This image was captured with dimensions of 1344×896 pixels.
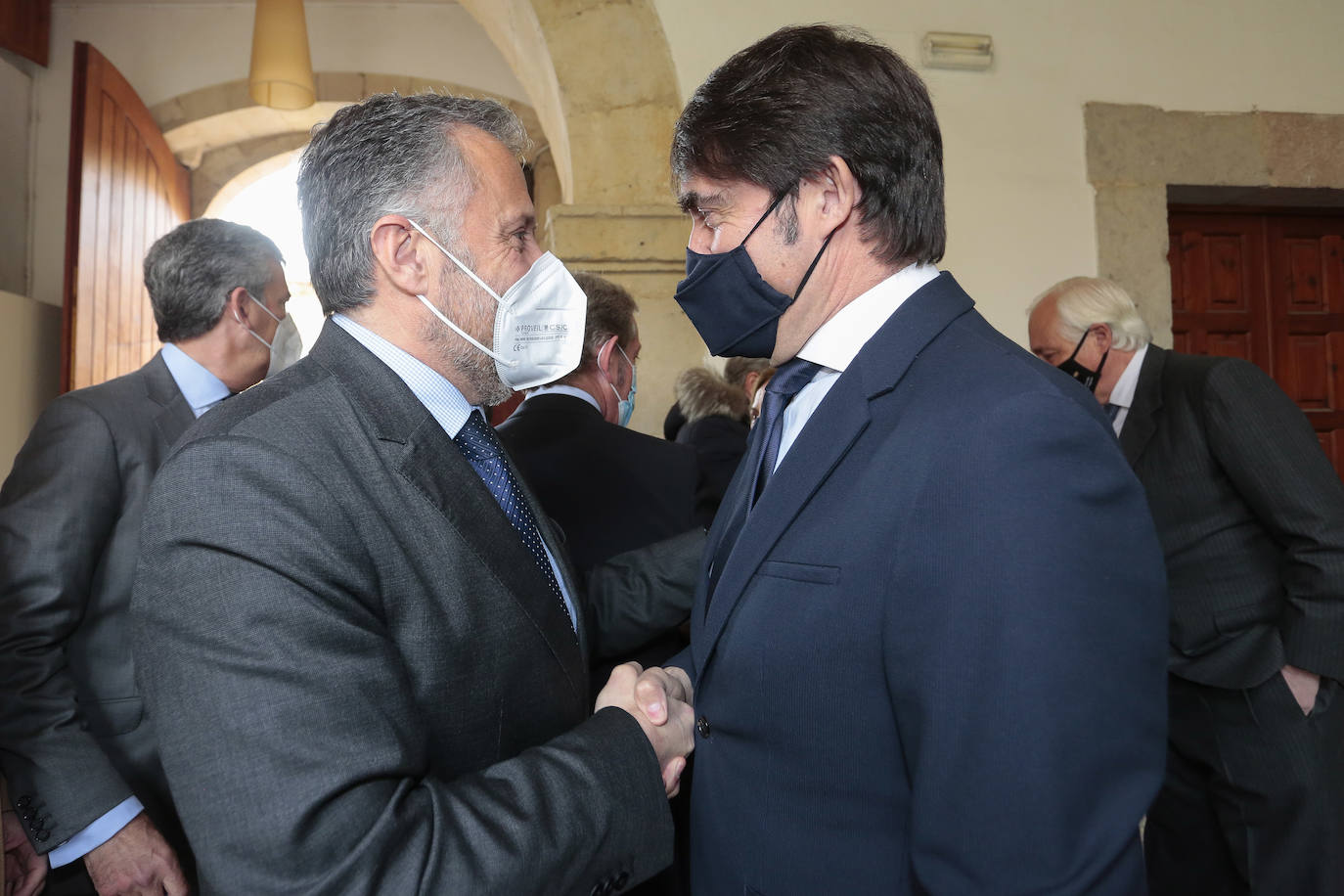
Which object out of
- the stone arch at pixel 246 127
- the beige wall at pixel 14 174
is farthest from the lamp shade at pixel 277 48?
the beige wall at pixel 14 174

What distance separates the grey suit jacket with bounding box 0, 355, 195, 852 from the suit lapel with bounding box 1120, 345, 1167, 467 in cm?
241

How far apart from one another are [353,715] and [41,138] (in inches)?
266

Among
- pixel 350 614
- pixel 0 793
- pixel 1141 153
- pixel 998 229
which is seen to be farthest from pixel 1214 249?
pixel 0 793

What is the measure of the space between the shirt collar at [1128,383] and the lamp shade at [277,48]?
5.21m

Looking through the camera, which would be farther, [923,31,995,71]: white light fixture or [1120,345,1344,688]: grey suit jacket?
[923,31,995,71]: white light fixture

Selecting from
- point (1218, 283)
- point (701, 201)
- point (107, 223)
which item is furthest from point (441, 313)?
point (107, 223)

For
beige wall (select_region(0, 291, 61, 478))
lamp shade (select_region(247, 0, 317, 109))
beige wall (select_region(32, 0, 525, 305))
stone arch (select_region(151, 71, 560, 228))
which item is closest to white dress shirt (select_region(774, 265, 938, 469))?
beige wall (select_region(0, 291, 61, 478))

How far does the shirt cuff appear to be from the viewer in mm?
1796

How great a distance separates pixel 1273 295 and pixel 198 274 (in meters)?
4.90

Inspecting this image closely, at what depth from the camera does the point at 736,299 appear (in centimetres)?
Answer: 142

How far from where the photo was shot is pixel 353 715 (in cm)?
109

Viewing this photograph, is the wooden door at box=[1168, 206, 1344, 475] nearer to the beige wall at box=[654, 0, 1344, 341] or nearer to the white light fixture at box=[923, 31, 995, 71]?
the beige wall at box=[654, 0, 1344, 341]

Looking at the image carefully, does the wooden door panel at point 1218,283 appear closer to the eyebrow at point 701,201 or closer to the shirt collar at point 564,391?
the shirt collar at point 564,391

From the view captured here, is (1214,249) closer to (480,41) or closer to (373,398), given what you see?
(373,398)
